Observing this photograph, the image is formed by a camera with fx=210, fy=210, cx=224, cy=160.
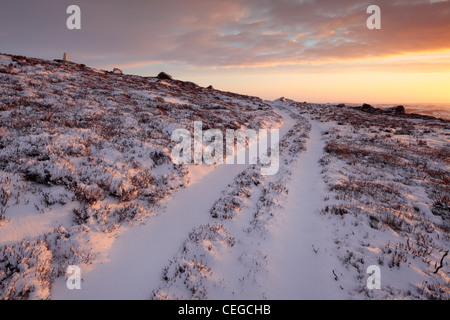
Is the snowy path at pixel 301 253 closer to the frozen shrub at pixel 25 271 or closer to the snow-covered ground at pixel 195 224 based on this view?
the snow-covered ground at pixel 195 224

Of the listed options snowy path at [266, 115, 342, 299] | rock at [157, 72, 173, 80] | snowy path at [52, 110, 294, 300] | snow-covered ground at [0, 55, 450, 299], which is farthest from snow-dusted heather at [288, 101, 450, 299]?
rock at [157, 72, 173, 80]

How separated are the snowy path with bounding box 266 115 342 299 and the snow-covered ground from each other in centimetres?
3

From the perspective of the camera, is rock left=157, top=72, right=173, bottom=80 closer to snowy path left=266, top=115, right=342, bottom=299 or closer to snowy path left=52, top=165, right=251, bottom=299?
snowy path left=52, top=165, right=251, bottom=299

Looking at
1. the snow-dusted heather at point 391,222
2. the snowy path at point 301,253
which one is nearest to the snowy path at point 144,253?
the snowy path at point 301,253

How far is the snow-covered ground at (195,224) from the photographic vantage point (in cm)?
453

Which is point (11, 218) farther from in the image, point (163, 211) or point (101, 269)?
point (163, 211)

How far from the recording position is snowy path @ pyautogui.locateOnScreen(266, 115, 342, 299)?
4.69 meters

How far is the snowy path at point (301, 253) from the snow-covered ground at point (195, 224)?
3 centimetres

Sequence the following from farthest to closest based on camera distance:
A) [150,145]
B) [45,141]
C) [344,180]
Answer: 1. [150,145]
2. [344,180]
3. [45,141]

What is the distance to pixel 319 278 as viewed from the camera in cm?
497

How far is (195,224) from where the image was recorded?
6.79 metres
